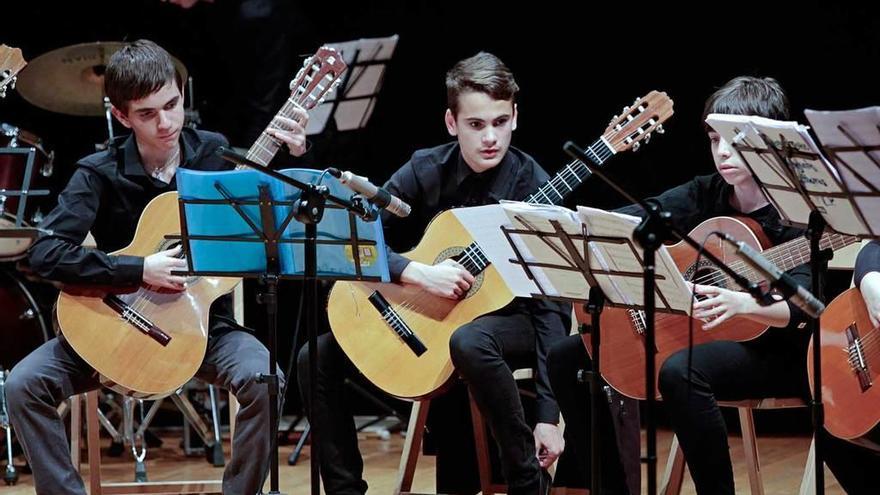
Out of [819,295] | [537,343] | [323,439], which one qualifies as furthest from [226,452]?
[819,295]

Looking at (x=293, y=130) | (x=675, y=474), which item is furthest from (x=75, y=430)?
(x=675, y=474)

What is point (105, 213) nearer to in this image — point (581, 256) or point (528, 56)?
point (581, 256)

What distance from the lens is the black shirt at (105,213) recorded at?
14.1 ft

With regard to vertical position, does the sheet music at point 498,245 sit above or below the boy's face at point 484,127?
below

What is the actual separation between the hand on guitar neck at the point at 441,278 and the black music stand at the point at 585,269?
585 millimetres

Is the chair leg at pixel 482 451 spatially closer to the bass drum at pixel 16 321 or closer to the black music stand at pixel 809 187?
the black music stand at pixel 809 187

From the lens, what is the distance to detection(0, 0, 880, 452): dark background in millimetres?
6191

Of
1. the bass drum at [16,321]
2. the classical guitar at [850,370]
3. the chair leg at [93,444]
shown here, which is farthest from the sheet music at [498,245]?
the bass drum at [16,321]

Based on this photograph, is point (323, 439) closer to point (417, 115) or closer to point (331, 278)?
point (331, 278)

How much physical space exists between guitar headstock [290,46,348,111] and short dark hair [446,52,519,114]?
46 centimetres

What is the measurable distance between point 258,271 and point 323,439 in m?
0.86

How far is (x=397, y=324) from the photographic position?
442cm

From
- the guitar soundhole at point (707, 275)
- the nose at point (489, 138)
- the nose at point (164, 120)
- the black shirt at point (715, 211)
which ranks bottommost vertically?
the guitar soundhole at point (707, 275)

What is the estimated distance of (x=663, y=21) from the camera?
254 inches
